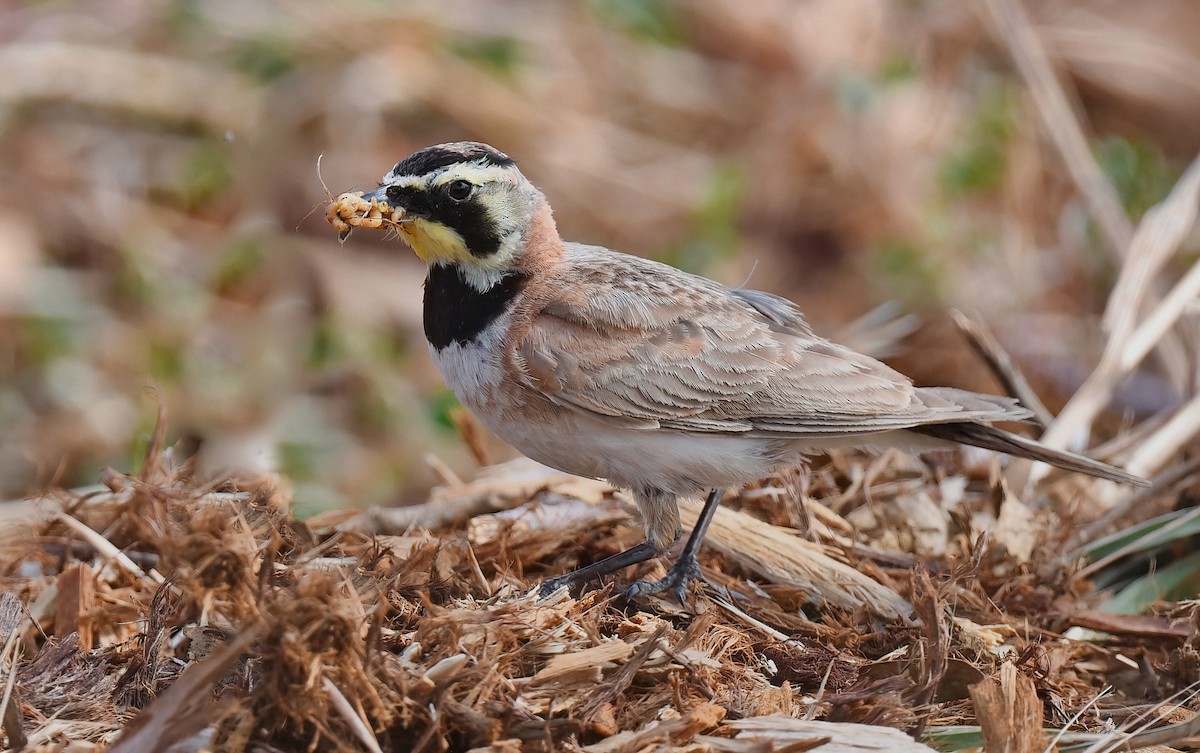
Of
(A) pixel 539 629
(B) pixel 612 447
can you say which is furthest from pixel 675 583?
(A) pixel 539 629

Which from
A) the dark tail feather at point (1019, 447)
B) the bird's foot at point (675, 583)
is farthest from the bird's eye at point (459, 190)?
the dark tail feather at point (1019, 447)

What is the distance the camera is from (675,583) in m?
4.58

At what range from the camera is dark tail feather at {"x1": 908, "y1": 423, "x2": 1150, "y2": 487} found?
15.6 feet

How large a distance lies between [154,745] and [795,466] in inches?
106

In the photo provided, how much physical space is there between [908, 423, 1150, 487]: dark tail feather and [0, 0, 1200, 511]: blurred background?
3531 mm

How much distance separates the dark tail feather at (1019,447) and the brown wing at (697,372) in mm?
113

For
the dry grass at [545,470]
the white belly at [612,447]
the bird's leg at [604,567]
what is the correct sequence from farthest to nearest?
1. the white belly at [612,447]
2. the bird's leg at [604,567]
3. the dry grass at [545,470]

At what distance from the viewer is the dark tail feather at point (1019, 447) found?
476cm

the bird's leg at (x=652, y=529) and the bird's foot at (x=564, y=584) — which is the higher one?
the bird's leg at (x=652, y=529)

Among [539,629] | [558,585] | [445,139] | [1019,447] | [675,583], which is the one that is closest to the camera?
[539,629]

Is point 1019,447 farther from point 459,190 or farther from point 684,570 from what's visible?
point 459,190

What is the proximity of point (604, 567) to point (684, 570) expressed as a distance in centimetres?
29

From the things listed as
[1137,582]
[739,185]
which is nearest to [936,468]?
[1137,582]

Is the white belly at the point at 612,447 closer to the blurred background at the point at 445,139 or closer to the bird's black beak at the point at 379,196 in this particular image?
the bird's black beak at the point at 379,196
